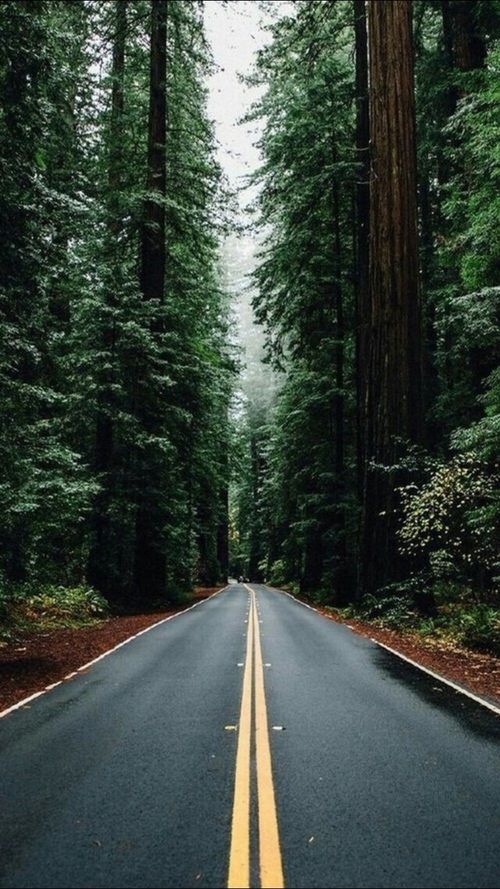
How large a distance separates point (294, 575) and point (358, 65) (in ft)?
94.6

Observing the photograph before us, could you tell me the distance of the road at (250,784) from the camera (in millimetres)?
3242

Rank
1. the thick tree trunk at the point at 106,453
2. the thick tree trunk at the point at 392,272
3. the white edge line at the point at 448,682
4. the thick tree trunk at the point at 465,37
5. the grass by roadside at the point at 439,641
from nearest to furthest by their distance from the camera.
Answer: the white edge line at the point at 448,682 < the grass by roadside at the point at 439,641 < the thick tree trunk at the point at 392,272 < the thick tree trunk at the point at 465,37 < the thick tree trunk at the point at 106,453

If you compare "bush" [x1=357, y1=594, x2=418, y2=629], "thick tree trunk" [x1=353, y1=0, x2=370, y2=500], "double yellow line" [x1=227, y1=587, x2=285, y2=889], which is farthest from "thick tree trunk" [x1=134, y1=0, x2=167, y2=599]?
"double yellow line" [x1=227, y1=587, x2=285, y2=889]

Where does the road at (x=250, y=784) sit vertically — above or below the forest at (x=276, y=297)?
below

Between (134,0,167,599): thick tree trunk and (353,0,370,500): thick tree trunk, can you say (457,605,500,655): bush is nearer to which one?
(353,0,370,500): thick tree trunk

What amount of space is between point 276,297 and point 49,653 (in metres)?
14.4

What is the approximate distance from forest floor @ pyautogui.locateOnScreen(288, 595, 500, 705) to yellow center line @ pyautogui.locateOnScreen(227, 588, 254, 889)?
2.95m

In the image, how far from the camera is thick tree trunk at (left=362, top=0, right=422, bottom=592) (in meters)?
12.5

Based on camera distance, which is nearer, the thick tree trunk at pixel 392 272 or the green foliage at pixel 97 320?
the green foliage at pixel 97 320

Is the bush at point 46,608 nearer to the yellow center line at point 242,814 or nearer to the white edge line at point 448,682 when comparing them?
the yellow center line at point 242,814

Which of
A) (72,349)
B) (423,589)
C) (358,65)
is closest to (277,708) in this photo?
(423,589)

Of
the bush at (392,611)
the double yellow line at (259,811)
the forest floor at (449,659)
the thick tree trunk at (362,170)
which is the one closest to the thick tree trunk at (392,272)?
the bush at (392,611)

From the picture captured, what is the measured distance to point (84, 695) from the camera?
22.6 ft

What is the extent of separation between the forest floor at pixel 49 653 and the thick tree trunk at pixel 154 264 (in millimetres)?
3503
